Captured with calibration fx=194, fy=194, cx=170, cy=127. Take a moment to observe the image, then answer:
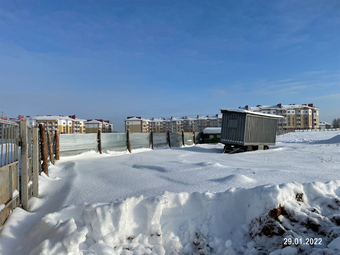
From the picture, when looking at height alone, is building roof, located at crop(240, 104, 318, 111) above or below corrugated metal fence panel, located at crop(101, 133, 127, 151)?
above

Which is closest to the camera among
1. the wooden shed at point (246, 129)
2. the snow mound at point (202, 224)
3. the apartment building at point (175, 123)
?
the snow mound at point (202, 224)

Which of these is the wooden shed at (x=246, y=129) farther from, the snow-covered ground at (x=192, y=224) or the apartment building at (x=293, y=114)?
the apartment building at (x=293, y=114)

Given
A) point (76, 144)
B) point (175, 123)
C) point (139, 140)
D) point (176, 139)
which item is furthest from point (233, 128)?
point (175, 123)

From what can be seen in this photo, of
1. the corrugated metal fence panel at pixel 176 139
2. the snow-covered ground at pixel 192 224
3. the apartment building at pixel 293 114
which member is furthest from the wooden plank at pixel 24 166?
the apartment building at pixel 293 114

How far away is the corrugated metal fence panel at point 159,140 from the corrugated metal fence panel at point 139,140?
81 centimetres

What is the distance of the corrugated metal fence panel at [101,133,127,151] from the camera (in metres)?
11.5

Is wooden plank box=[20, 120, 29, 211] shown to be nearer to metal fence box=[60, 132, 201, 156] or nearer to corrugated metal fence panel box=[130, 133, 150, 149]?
metal fence box=[60, 132, 201, 156]

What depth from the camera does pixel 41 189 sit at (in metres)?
4.65

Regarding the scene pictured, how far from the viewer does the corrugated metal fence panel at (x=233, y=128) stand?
36.4 feet

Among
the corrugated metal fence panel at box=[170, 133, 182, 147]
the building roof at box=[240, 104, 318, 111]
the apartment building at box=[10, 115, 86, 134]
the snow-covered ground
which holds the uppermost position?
the building roof at box=[240, 104, 318, 111]

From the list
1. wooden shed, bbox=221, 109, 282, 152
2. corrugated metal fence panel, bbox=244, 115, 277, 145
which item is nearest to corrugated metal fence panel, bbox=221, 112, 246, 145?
wooden shed, bbox=221, 109, 282, 152

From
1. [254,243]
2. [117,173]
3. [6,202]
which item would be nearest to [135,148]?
[117,173]

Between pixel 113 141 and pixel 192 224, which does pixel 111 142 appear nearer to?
pixel 113 141

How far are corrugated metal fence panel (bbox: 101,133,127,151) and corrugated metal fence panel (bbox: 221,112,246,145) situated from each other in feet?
21.2
